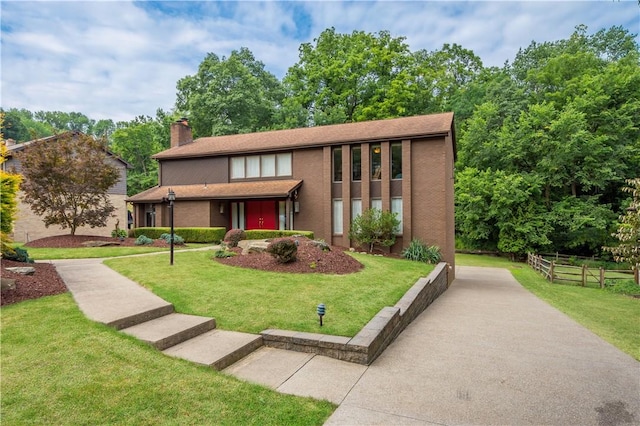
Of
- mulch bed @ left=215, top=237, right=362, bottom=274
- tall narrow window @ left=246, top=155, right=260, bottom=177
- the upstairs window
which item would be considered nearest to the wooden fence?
mulch bed @ left=215, top=237, right=362, bottom=274

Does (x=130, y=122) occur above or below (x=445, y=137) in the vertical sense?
above

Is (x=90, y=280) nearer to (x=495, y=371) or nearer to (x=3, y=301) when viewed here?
(x=3, y=301)

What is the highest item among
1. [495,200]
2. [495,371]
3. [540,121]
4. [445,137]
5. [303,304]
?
[540,121]

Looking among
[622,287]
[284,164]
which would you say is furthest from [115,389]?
[622,287]

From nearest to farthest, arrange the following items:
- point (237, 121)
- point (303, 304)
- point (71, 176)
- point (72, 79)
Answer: point (303, 304)
point (72, 79)
point (71, 176)
point (237, 121)

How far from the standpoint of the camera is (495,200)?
2634 centimetres

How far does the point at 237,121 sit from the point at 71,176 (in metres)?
21.1

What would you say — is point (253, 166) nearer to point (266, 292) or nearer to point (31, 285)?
point (266, 292)

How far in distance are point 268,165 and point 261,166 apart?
0.44m

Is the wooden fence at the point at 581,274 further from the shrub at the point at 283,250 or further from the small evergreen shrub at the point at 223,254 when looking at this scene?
the small evergreen shrub at the point at 223,254

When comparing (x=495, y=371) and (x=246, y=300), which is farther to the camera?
(x=246, y=300)

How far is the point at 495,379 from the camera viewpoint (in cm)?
457

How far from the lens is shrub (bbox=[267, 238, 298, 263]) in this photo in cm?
1008

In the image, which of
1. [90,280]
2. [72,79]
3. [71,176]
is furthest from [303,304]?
[71,176]
